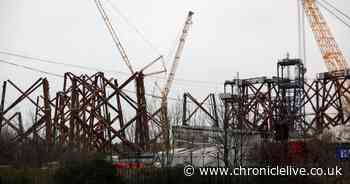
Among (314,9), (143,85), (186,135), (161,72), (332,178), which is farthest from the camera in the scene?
(314,9)

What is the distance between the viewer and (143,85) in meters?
42.7

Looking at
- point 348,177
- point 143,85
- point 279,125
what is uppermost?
point 143,85

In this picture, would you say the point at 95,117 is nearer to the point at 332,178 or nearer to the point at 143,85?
the point at 143,85

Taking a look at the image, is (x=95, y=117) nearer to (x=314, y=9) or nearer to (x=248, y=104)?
(x=248, y=104)

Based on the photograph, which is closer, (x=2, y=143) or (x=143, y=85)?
(x=2, y=143)

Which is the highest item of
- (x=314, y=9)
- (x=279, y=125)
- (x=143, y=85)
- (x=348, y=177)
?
(x=314, y=9)

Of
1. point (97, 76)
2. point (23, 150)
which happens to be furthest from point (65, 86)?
point (23, 150)

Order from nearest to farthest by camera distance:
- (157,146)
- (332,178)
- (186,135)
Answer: (332,178) → (157,146) → (186,135)

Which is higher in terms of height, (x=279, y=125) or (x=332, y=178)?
(x=279, y=125)

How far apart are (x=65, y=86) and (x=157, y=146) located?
17.7 m

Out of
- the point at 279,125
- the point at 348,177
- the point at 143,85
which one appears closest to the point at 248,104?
the point at 143,85

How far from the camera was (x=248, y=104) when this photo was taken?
60000 millimetres

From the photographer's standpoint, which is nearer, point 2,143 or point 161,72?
point 2,143

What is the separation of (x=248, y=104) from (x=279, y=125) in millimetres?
26138
